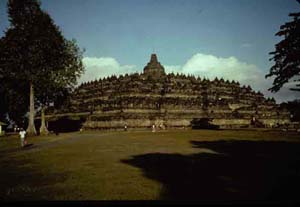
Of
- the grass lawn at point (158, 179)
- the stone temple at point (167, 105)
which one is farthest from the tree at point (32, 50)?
the grass lawn at point (158, 179)

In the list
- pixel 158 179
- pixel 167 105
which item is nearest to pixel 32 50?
pixel 167 105

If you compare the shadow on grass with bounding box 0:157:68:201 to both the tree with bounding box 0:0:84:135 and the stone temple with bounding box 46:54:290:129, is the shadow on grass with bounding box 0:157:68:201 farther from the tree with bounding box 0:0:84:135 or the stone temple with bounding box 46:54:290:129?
the stone temple with bounding box 46:54:290:129

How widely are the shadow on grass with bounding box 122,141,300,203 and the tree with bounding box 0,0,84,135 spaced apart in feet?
82.4

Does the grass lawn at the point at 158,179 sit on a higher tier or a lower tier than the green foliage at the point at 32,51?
lower

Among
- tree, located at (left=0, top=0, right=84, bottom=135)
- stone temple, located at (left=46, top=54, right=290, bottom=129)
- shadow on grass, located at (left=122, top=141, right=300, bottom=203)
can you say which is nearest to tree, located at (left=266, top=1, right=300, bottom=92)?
shadow on grass, located at (left=122, top=141, right=300, bottom=203)

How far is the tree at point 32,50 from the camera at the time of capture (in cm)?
3353

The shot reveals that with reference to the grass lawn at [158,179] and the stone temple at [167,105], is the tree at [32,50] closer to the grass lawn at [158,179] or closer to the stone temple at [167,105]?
the stone temple at [167,105]

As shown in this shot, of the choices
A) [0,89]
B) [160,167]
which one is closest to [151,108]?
[0,89]

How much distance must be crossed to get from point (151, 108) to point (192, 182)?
1651 inches

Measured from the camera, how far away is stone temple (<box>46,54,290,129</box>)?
1892 inches

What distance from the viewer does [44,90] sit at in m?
37.9

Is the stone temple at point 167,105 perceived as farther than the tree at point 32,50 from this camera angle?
Yes

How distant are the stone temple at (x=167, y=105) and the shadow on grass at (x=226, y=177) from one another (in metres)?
33.4

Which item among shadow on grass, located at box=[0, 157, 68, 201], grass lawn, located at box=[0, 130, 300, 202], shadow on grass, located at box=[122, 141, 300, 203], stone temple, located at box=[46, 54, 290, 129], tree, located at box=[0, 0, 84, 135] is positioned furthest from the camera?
stone temple, located at box=[46, 54, 290, 129]
